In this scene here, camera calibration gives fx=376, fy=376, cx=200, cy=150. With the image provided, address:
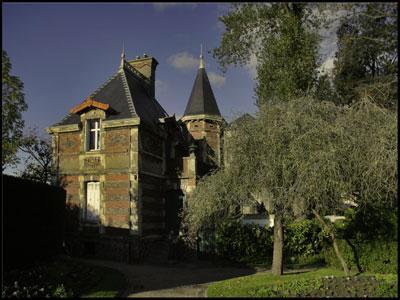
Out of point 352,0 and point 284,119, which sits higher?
point 352,0

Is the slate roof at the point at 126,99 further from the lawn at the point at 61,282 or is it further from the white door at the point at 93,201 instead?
the lawn at the point at 61,282

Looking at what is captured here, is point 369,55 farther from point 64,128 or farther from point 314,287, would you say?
point 64,128

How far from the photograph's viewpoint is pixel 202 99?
76.5ft

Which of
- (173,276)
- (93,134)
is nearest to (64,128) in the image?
(93,134)

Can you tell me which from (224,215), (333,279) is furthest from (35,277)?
(333,279)

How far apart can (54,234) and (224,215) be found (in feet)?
18.1

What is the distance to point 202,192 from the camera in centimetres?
1163

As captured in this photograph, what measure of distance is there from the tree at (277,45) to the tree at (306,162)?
170 inches

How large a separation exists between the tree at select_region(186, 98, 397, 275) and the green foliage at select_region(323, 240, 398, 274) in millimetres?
1470

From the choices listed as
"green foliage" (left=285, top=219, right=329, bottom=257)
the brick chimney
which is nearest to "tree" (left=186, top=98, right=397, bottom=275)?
"green foliage" (left=285, top=219, right=329, bottom=257)

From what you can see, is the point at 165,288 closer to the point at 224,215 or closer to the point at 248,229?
the point at 224,215

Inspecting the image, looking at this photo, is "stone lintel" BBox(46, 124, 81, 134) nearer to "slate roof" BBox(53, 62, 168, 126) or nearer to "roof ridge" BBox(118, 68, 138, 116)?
"slate roof" BBox(53, 62, 168, 126)

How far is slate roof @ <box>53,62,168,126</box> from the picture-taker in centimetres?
1664

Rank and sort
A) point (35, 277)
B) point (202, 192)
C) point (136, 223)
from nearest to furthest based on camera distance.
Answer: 1. point (35, 277)
2. point (202, 192)
3. point (136, 223)
